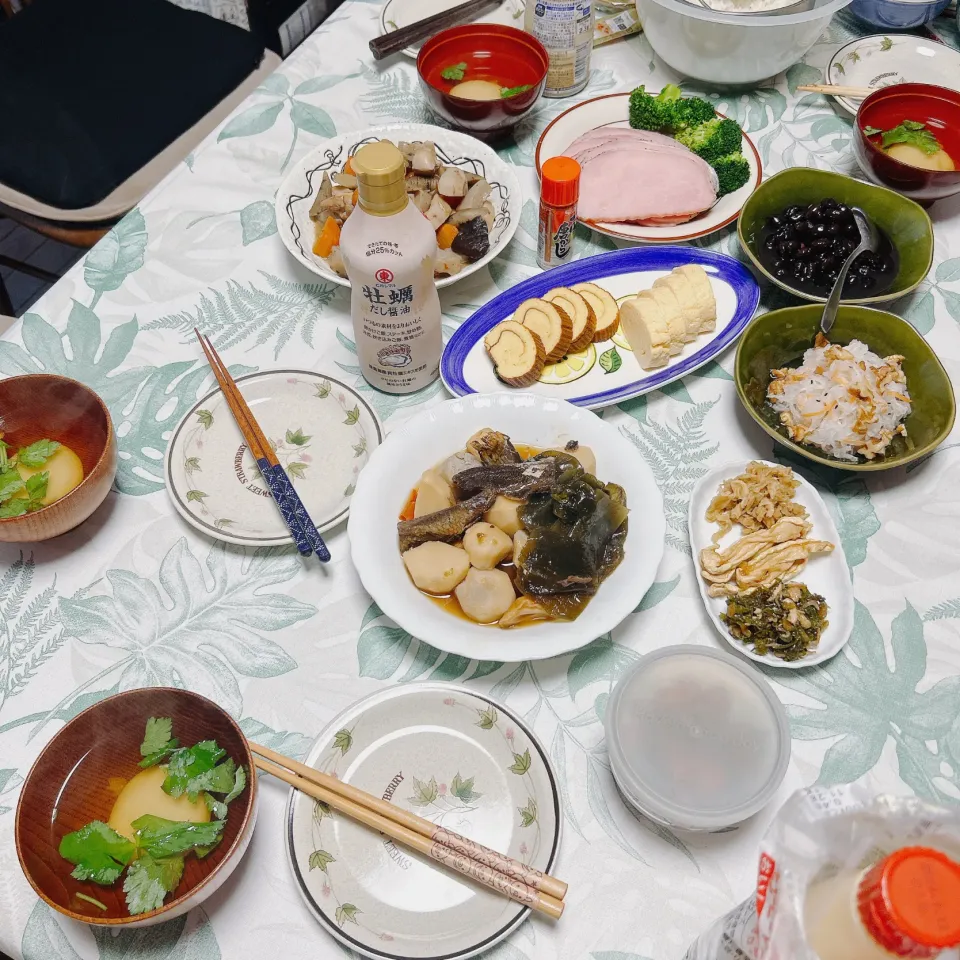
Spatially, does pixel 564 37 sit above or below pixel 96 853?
above

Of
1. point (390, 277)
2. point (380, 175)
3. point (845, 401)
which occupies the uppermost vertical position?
point (380, 175)

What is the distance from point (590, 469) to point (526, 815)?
1.89ft

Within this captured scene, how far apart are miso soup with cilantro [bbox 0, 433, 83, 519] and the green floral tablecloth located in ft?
0.34

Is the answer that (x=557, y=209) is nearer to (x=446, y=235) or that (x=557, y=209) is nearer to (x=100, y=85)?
(x=446, y=235)

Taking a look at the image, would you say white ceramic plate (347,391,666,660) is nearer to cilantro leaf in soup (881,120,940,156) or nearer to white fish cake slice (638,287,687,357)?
white fish cake slice (638,287,687,357)

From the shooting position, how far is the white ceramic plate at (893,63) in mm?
2160

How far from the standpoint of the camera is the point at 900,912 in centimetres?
62

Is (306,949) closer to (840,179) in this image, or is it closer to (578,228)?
(578,228)

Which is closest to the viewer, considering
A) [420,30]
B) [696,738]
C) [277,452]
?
[696,738]

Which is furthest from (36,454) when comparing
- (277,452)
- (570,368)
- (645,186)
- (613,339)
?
(645,186)

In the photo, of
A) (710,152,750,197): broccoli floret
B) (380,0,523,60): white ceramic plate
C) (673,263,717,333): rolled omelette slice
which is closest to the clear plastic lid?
(673,263,717,333): rolled omelette slice

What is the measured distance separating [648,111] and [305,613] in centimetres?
147

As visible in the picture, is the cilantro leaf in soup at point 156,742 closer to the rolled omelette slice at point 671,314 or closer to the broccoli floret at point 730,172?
the rolled omelette slice at point 671,314

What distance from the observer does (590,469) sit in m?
1.40
